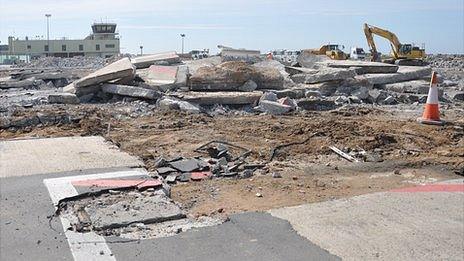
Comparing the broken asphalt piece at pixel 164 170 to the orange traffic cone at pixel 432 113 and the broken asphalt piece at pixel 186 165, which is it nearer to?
the broken asphalt piece at pixel 186 165

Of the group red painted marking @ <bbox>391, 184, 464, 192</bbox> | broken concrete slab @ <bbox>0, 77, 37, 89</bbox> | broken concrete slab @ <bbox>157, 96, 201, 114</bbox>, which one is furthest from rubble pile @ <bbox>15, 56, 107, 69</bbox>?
red painted marking @ <bbox>391, 184, 464, 192</bbox>

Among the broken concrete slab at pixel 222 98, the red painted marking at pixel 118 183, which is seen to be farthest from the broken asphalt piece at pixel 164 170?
the broken concrete slab at pixel 222 98

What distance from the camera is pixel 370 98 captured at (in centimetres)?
1431

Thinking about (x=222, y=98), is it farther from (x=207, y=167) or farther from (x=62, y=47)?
(x=62, y=47)

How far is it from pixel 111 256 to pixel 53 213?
116cm

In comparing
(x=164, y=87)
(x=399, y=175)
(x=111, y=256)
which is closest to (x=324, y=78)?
(x=164, y=87)

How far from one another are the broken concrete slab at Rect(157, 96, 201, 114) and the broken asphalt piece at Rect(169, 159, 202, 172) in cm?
442

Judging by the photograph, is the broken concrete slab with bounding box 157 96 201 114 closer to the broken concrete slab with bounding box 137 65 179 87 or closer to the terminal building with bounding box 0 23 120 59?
the broken concrete slab with bounding box 137 65 179 87

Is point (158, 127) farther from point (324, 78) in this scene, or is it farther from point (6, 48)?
point (6, 48)

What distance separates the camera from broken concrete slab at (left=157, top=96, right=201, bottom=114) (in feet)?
36.4

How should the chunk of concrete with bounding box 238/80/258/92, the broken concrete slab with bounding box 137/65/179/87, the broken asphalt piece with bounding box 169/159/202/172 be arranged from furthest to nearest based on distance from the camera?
the broken concrete slab with bounding box 137/65/179/87 < the chunk of concrete with bounding box 238/80/258/92 < the broken asphalt piece with bounding box 169/159/202/172

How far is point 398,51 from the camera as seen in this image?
34062mm

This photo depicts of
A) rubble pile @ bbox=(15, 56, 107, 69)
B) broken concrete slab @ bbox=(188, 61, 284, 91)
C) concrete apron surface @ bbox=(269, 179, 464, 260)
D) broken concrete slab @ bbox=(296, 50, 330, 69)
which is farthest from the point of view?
rubble pile @ bbox=(15, 56, 107, 69)

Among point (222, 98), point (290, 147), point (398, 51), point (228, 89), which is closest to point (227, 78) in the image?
point (228, 89)
